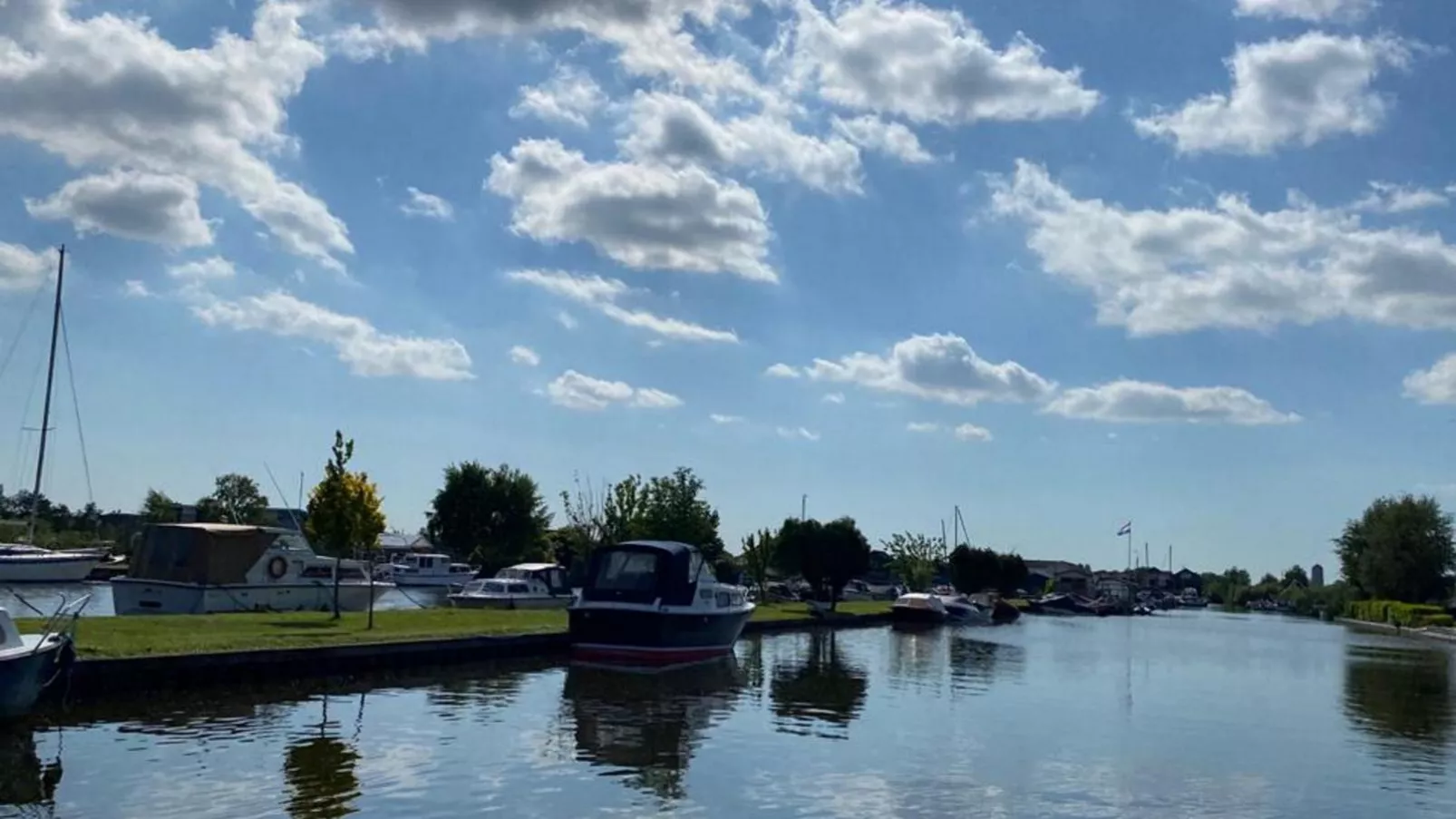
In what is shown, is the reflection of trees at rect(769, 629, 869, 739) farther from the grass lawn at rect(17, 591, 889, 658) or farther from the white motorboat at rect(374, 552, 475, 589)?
the white motorboat at rect(374, 552, 475, 589)

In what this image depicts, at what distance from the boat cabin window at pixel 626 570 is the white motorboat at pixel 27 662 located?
57.6ft

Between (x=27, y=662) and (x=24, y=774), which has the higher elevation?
(x=27, y=662)

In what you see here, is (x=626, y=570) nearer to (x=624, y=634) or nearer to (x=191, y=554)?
(x=624, y=634)

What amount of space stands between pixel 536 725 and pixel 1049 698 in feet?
50.2

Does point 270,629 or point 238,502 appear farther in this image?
point 238,502

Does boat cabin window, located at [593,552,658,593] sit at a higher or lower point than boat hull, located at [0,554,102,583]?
higher

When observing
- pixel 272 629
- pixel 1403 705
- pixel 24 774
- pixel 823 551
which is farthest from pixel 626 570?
pixel 823 551

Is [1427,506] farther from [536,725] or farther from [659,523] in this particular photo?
[536,725]

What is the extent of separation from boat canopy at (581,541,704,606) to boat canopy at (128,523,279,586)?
11492mm

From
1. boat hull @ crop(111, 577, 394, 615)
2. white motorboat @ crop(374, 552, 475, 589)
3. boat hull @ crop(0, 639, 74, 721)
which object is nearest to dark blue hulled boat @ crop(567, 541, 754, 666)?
boat hull @ crop(111, 577, 394, 615)

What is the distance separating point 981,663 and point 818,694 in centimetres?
1513

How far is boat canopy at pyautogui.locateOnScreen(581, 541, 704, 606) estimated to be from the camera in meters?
37.3

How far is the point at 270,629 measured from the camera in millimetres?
32281

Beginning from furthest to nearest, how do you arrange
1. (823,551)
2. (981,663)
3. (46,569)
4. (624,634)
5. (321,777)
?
(823,551) → (46,569) → (981,663) → (624,634) → (321,777)
